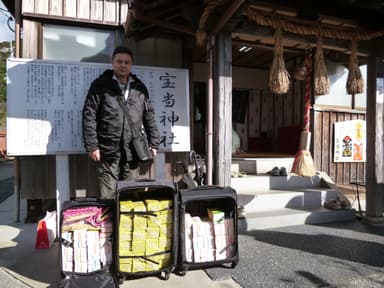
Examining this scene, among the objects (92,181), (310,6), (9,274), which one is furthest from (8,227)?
(310,6)

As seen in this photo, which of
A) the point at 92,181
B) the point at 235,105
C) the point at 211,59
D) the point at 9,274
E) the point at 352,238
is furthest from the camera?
the point at 235,105

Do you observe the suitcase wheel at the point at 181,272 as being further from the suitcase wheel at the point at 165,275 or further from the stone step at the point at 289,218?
the stone step at the point at 289,218

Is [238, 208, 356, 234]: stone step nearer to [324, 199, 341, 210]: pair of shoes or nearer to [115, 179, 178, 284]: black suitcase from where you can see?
[324, 199, 341, 210]: pair of shoes

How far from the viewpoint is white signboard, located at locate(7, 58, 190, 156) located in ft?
10.4

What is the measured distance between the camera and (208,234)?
2.44 meters

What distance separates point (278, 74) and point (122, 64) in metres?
1.58

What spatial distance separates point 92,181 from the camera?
12.7ft

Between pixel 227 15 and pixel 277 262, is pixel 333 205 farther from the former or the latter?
pixel 227 15

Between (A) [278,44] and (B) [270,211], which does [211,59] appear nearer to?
(A) [278,44]

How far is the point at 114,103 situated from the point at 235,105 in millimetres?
4840

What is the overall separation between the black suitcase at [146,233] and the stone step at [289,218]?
127 centimetres

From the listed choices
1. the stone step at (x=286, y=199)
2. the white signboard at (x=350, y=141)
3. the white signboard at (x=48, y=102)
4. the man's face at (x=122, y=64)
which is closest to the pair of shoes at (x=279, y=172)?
the stone step at (x=286, y=199)

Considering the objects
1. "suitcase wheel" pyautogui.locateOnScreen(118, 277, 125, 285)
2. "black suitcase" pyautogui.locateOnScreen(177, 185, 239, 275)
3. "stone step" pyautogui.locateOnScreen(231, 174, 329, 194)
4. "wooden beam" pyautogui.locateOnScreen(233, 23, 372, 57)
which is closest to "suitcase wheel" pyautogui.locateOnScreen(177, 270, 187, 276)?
"black suitcase" pyautogui.locateOnScreen(177, 185, 239, 275)

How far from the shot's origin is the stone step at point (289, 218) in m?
3.39
